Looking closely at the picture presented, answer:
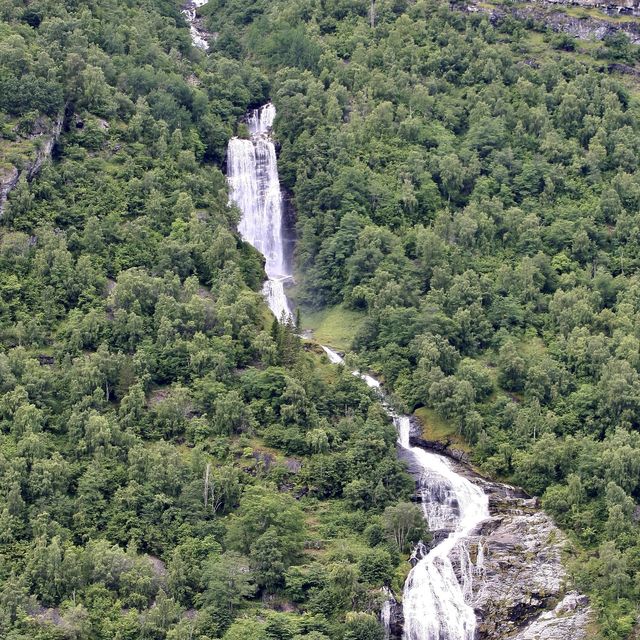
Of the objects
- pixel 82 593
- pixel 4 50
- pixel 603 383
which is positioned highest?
pixel 4 50

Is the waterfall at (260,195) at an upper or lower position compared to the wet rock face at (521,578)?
upper

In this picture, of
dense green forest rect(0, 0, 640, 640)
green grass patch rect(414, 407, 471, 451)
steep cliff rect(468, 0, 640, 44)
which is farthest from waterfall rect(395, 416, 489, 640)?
steep cliff rect(468, 0, 640, 44)

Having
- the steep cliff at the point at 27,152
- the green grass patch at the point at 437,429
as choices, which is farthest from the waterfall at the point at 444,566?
the steep cliff at the point at 27,152

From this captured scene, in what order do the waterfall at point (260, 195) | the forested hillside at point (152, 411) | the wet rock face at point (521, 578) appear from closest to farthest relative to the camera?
the forested hillside at point (152, 411) < the wet rock face at point (521, 578) < the waterfall at point (260, 195)

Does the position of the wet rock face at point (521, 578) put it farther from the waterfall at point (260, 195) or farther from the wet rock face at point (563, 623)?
the waterfall at point (260, 195)

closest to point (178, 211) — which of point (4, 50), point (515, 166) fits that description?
point (4, 50)

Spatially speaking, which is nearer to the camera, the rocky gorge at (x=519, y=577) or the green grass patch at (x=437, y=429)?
the rocky gorge at (x=519, y=577)

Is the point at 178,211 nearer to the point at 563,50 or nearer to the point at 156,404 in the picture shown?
the point at 156,404
